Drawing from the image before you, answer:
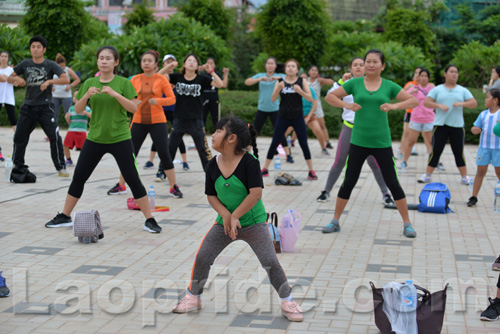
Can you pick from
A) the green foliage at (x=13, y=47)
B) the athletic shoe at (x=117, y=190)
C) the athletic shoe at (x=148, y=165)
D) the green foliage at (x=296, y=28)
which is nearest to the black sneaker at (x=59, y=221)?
the athletic shoe at (x=117, y=190)

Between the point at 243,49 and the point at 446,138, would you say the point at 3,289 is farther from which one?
the point at 243,49

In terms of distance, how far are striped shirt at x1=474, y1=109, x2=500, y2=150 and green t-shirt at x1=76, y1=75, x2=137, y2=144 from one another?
4.53 m

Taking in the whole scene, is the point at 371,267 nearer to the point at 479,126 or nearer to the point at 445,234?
the point at 445,234

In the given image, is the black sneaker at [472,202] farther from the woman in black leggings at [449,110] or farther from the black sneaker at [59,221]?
the black sneaker at [59,221]

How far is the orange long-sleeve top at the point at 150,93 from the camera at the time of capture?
345 inches

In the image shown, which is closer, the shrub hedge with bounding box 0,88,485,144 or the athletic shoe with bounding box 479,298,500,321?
the athletic shoe with bounding box 479,298,500,321

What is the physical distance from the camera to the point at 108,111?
7.05 metres

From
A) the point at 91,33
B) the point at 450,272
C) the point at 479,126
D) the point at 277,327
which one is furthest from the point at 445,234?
the point at 91,33

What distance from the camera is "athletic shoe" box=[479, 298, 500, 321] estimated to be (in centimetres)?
469

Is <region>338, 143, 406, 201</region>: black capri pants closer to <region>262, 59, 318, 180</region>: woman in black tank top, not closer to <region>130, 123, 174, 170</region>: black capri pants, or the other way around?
<region>130, 123, 174, 170</region>: black capri pants

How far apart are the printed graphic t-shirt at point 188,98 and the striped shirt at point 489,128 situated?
3.66 m

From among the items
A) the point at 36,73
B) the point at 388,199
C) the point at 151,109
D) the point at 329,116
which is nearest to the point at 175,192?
the point at 151,109

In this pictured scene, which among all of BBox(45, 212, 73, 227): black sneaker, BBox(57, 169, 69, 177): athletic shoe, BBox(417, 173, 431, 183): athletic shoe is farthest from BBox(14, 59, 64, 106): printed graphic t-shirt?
BBox(417, 173, 431, 183): athletic shoe

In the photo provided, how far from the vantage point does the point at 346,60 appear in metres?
38.2
